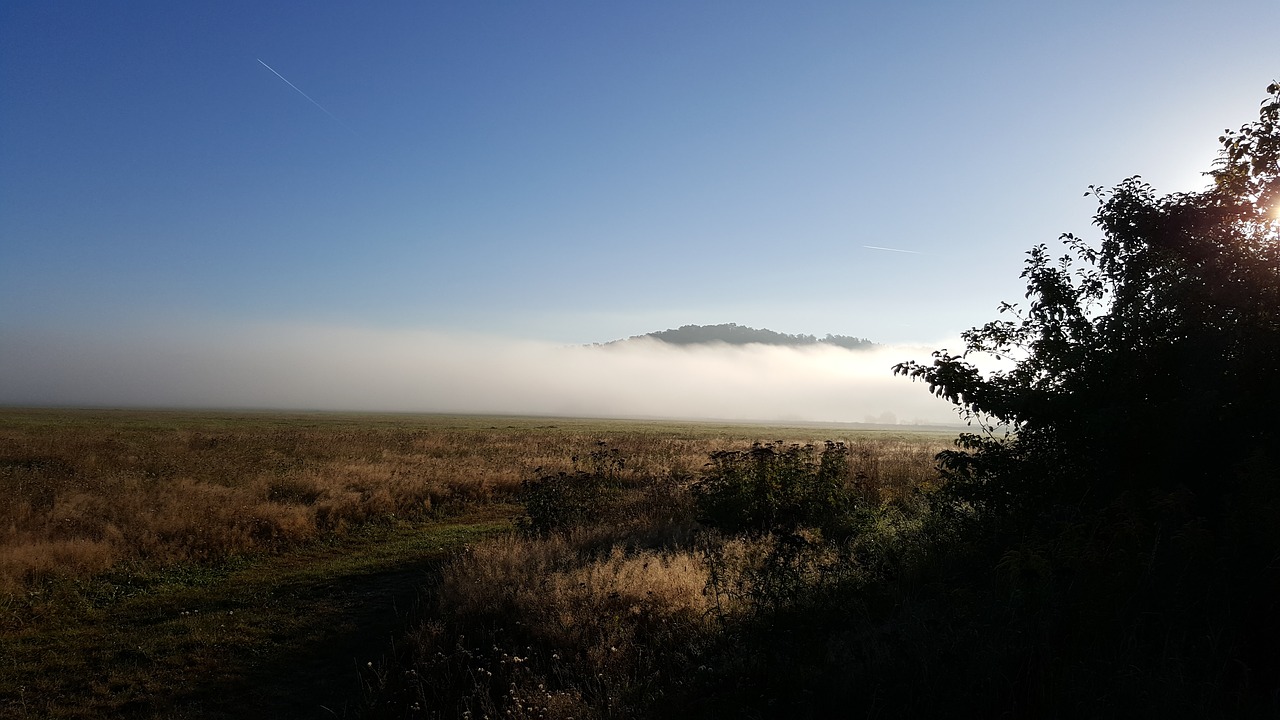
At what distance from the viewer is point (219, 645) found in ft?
26.9

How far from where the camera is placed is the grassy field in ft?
22.1

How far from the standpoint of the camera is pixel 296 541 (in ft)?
47.6

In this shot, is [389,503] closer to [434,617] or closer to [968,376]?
[434,617]

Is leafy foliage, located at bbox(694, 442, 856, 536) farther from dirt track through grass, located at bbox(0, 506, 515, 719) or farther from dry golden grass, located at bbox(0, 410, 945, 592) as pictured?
dirt track through grass, located at bbox(0, 506, 515, 719)

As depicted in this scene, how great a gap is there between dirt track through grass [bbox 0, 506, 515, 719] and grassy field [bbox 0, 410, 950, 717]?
1.3 inches

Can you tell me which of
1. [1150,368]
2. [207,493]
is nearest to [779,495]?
[1150,368]

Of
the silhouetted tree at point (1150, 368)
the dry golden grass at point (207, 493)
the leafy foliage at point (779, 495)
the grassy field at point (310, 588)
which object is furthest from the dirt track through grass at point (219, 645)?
the silhouetted tree at point (1150, 368)

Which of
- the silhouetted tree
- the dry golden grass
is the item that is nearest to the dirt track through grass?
the dry golden grass

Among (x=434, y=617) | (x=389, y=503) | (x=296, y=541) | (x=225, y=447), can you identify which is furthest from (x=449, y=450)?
(x=434, y=617)

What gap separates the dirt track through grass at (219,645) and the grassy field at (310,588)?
0.03 metres

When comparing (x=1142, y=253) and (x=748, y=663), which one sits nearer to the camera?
(x=748, y=663)

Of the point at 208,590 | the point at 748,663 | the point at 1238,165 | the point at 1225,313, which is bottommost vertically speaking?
the point at 208,590

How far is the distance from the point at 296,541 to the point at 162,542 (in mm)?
2528

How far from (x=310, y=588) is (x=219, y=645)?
105 inches
